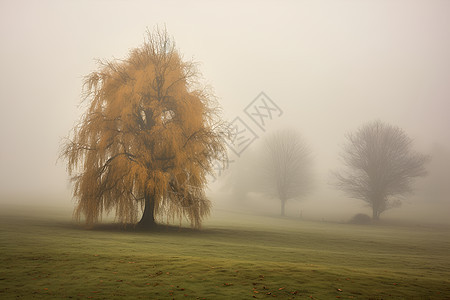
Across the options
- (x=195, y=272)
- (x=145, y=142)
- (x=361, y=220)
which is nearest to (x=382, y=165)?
(x=361, y=220)

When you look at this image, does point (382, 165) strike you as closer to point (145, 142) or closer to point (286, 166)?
point (286, 166)

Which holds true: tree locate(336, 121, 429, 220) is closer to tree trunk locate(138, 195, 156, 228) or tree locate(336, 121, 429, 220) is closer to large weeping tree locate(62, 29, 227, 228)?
large weeping tree locate(62, 29, 227, 228)

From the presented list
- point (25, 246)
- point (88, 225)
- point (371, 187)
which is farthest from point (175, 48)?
point (371, 187)

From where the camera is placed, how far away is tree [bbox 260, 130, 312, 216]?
6091 centimetres

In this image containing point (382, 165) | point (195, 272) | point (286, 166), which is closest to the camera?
point (195, 272)

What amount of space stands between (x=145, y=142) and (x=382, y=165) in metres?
40.5

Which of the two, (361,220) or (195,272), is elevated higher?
(361,220)

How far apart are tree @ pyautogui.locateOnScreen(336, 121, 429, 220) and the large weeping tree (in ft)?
114

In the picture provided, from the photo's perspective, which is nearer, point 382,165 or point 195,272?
point 195,272

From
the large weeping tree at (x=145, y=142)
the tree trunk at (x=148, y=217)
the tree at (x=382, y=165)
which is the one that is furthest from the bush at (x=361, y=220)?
the tree trunk at (x=148, y=217)

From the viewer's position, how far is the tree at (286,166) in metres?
60.9

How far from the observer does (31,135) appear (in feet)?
627

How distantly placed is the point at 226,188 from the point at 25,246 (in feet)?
241

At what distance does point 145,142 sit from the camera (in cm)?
2225
